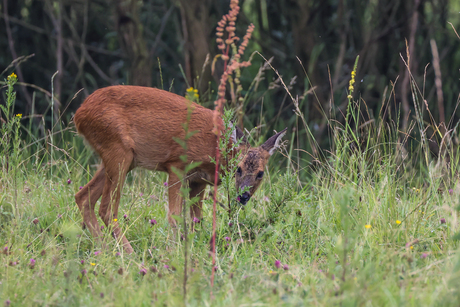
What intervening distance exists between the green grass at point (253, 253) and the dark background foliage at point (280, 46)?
386 cm

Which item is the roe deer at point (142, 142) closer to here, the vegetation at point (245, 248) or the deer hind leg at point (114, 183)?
the deer hind leg at point (114, 183)

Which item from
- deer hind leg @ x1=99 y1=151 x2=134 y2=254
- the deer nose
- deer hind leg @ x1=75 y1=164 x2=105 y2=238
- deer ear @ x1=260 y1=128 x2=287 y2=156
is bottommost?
→ deer hind leg @ x1=75 y1=164 x2=105 y2=238

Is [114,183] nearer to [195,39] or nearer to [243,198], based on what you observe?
[243,198]

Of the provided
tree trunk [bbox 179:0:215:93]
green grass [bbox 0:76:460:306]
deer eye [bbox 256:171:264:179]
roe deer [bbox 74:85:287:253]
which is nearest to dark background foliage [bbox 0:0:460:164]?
tree trunk [bbox 179:0:215:93]

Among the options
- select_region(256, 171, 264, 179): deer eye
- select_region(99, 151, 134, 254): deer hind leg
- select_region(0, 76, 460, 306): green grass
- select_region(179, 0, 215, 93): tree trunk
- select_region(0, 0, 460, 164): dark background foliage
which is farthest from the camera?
select_region(0, 0, 460, 164): dark background foliage

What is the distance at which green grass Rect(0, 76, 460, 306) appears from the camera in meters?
2.89

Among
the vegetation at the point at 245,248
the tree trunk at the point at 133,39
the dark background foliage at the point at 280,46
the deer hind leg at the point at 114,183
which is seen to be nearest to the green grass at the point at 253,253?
the vegetation at the point at 245,248

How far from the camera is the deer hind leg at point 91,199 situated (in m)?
4.60

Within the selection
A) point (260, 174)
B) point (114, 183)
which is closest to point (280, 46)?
point (260, 174)

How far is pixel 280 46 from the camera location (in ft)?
33.7

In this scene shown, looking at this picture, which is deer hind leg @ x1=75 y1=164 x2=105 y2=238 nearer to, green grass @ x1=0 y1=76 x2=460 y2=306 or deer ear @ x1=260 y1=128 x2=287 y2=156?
green grass @ x1=0 y1=76 x2=460 y2=306

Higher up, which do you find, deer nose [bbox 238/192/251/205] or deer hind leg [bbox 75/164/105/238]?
deer nose [bbox 238/192/251/205]

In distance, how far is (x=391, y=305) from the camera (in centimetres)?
271

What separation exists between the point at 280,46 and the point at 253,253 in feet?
22.8
